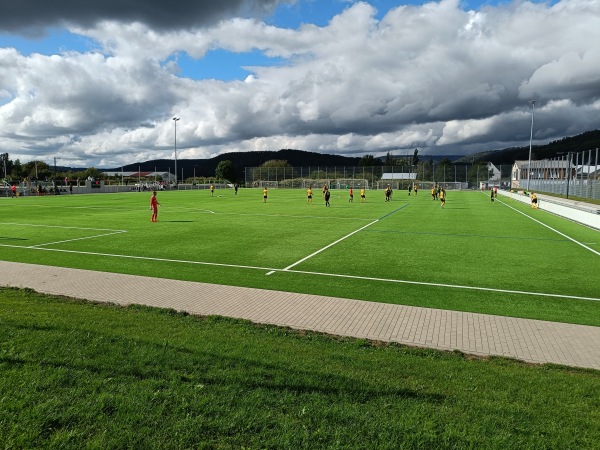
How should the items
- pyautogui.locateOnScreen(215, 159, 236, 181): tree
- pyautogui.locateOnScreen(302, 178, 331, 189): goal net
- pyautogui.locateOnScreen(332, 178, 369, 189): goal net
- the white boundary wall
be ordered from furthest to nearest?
pyautogui.locateOnScreen(215, 159, 236, 181): tree < pyautogui.locateOnScreen(302, 178, 331, 189): goal net < pyautogui.locateOnScreen(332, 178, 369, 189): goal net < the white boundary wall

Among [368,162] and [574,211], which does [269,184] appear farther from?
[574,211]

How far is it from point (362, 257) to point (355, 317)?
21.0 ft

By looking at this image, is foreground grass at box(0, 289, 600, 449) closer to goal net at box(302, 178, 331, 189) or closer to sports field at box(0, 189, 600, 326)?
sports field at box(0, 189, 600, 326)

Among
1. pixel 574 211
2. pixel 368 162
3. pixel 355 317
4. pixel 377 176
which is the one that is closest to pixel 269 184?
pixel 377 176

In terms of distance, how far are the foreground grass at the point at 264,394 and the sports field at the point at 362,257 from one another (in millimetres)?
3711

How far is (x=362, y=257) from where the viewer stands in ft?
46.2

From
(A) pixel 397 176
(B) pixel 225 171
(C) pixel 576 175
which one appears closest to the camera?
(C) pixel 576 175

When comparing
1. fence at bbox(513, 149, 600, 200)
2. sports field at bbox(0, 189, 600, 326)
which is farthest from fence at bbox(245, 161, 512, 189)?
sports field at bbox(0, 189, 600, 326)

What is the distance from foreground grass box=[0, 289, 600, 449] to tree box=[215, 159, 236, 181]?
160145 mm

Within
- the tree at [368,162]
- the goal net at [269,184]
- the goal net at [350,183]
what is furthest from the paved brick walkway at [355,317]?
the tree at [368,162]

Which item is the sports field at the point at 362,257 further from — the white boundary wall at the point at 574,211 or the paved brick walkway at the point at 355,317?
the white boundary wall at the point at 574,211

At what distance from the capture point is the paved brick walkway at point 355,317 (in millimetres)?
6535

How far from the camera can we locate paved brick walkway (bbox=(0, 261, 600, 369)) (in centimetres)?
654

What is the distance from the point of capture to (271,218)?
27.0 m
